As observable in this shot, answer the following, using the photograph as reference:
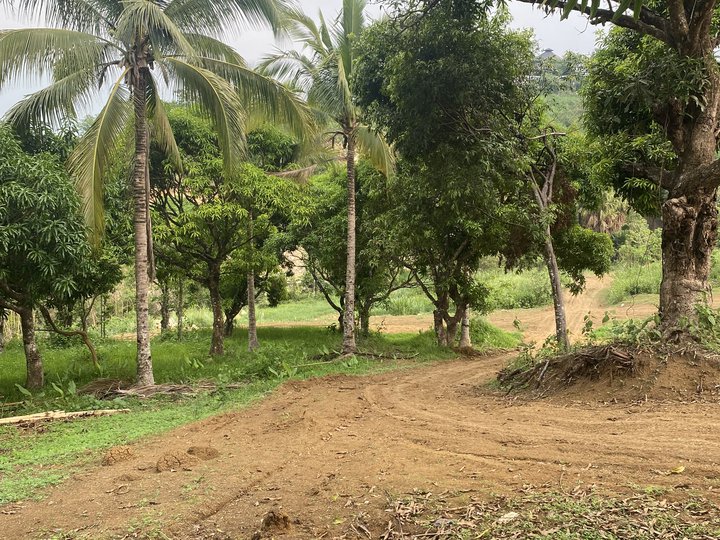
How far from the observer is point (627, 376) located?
6.91 meters

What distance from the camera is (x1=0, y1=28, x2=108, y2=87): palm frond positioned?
8492 mm

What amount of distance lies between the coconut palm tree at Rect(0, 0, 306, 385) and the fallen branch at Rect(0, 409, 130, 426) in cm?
146

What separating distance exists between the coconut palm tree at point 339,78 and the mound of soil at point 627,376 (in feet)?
22.9

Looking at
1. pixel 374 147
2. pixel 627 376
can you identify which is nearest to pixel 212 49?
pixel 374 147

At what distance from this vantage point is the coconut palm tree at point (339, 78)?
1288 cm

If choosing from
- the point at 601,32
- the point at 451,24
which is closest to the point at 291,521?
the point at 451,24

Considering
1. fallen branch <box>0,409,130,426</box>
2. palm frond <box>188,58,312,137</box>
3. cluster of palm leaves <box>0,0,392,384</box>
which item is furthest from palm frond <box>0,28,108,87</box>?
fallen branch <box>0,409,130,426</box>

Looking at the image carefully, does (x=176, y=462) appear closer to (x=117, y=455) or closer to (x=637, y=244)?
(x=117, y=455)

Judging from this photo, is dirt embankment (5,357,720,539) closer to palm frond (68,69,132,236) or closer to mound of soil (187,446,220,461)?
mound of soil (187,446,220,461)

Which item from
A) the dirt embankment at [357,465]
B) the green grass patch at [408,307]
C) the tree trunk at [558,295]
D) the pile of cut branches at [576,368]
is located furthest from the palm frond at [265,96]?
the green grass patch at [408,307]

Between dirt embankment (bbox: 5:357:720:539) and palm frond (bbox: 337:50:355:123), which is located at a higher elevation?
palm frond (bbox: 337:50:355:123)

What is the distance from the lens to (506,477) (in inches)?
167

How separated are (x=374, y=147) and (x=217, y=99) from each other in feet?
16.5

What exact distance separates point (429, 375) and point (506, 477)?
7.45m
